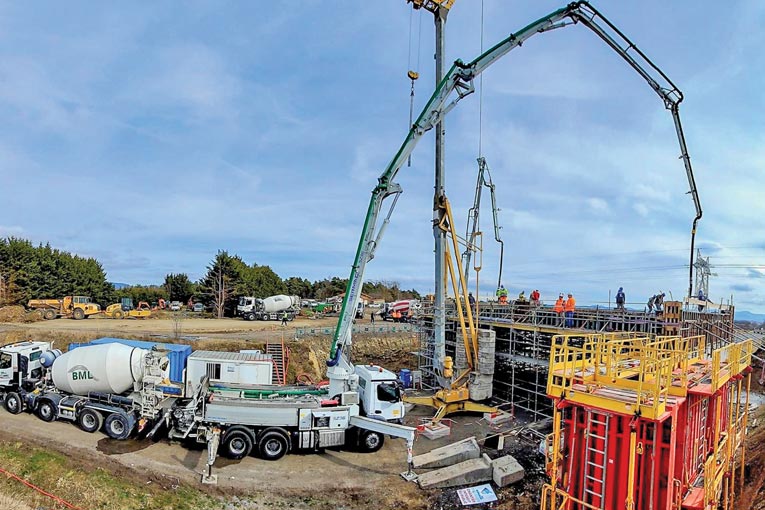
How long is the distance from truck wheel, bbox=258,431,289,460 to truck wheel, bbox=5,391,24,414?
1071 centimetres

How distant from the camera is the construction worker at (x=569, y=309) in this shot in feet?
68.7

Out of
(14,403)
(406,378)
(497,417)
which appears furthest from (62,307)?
(497,417)

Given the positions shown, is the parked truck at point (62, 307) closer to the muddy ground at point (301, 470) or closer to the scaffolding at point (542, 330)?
the muddy ground at point (301, 470)

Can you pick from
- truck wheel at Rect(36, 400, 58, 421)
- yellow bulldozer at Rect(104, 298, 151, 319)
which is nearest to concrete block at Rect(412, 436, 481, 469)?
truck wheel at Rect(36, 400, 58, 421)

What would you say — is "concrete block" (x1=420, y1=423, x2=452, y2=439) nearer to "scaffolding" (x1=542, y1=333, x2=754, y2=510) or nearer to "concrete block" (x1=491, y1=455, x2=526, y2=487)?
"concrete block" (x1=491, y1=455, x2=526, y2=487)

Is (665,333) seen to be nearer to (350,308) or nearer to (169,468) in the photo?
(350,308)

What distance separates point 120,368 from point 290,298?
3398 centimetres

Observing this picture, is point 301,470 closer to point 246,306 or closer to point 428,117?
point 428,117

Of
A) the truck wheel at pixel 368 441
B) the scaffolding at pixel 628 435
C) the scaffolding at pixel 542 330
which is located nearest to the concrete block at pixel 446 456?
the truck wheel at pixel 368 441

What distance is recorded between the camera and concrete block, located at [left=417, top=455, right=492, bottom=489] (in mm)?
13812

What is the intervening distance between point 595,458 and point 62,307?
154 ft

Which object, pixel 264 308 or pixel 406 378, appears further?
pixel 264 308

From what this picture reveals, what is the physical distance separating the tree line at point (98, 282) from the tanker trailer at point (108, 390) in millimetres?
35681

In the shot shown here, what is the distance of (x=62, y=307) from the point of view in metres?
42.3
